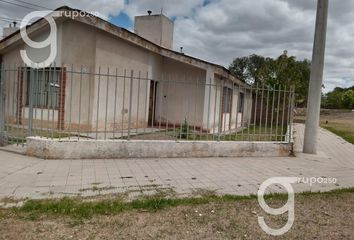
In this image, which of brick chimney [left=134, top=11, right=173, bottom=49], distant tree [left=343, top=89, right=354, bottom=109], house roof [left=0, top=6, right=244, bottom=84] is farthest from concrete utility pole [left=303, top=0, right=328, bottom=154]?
distant tree [left=343, top=89, right=354, bottom=109]

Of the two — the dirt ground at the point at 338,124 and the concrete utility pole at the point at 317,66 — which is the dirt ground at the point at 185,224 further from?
the dirt ground at the point at 338,124

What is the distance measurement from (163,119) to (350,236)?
10.7 metres

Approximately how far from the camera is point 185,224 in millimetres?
3736

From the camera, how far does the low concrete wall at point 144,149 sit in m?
6.71

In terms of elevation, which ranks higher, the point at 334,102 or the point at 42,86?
the point at 334,102

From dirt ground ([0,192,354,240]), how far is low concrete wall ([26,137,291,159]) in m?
2.97

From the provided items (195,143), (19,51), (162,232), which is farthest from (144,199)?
(19,51)

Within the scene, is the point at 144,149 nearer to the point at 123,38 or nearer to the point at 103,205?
the point at 103,205

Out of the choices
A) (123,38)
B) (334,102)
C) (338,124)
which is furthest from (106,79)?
Answer: (334,102)

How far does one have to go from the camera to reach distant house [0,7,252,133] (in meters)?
10.2

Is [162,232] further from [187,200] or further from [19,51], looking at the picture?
[19,51]

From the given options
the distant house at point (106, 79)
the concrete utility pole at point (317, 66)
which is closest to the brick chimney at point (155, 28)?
the distant house at point (106, 79)

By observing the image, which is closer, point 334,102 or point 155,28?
point 155,28

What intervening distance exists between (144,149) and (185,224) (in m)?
3.71
